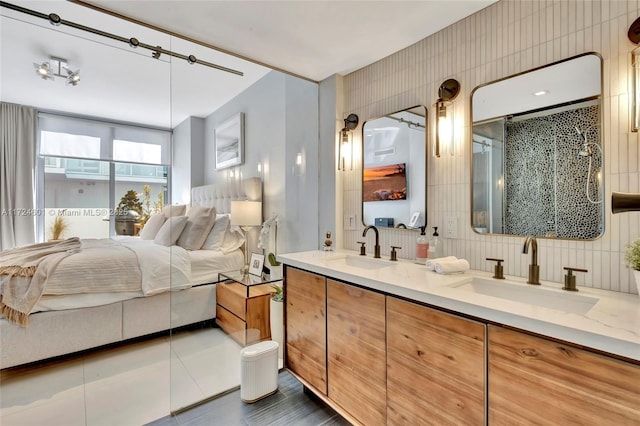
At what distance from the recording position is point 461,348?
3.61 ft

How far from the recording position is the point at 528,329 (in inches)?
36.8

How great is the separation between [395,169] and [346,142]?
0.52 m

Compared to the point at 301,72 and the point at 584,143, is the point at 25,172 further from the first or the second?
the point at 584,143

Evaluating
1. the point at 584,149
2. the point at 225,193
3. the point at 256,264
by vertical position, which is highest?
the point at 584,149

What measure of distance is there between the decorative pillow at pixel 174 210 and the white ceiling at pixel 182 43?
1.68 ft

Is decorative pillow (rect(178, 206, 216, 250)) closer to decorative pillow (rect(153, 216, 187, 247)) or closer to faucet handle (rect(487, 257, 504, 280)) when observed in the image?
decorative pillow (rect(153, 216, 187, 247))

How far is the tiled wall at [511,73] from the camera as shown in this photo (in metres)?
1.22

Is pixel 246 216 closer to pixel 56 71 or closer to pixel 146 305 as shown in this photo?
pixel 146 305

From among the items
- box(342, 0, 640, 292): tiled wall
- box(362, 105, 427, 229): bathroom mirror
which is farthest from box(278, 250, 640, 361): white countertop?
box(362, 105, 427, 229): bathroom mirror

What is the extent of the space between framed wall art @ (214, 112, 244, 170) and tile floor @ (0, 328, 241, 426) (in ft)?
3.87

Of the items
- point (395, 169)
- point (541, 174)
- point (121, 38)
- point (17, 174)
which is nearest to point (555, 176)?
point (541, 174)

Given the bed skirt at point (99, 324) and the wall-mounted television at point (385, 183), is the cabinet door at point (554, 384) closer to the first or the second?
the wall-mounted television at point (385, 183)

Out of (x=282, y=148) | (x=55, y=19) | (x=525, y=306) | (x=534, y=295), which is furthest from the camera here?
(x=282, y=148)

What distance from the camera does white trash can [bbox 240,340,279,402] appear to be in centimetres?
191
